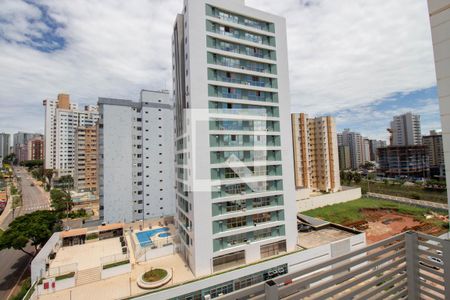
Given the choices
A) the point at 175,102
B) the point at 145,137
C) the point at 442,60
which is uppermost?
the point at 175,102

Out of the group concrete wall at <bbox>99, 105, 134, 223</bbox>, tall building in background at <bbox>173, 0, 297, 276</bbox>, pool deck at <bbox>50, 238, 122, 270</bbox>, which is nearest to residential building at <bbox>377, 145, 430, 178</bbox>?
tall building in background at <bbox>173, 0, 297, 276</bbox>

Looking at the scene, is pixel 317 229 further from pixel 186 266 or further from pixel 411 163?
pixel 411 163

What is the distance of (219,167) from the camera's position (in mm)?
16328

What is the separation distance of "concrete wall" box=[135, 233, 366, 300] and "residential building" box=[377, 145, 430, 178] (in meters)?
55.9

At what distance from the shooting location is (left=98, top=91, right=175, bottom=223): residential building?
96.6 feet

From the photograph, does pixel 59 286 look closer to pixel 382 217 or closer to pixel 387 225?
pixel 387 225

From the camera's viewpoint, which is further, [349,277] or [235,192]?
[235,192]

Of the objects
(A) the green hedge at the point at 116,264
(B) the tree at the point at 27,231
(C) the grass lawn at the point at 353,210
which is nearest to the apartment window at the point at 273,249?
(A) the green hedge at the point at 116,264

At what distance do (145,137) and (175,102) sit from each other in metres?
11.8

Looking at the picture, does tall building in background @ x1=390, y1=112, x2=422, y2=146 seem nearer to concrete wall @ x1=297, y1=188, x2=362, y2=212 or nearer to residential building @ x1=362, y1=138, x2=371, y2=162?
residential building @ x1=362, y1=138, x2=371, y2=162

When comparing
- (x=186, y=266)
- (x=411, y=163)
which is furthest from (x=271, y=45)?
(x=411, y=163)

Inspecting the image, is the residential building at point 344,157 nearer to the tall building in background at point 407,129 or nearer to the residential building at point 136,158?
the tall building in background at point 407,129

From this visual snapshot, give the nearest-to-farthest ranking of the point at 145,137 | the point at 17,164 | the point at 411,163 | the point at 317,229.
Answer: the point at 317,229, the point at 145,137, the point at 411,163, the point at 17,164

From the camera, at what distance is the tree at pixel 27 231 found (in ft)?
61.9
